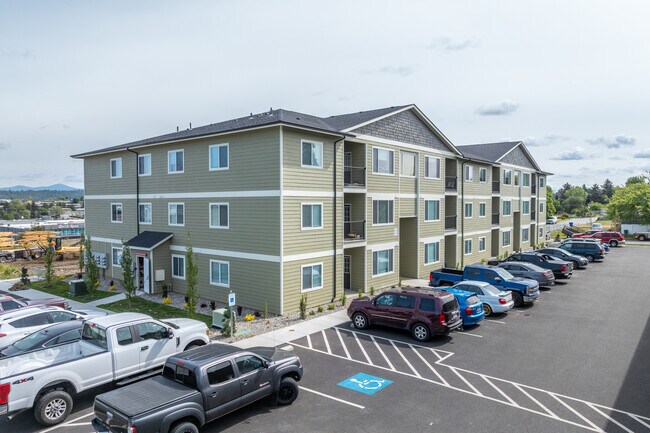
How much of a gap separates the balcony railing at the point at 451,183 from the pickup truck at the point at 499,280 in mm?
10586

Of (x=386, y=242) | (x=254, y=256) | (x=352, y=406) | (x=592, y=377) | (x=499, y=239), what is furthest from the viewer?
(x=499, y=239)

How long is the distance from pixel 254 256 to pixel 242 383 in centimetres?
1146

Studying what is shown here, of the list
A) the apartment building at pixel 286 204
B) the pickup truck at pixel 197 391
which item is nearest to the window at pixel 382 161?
the apartment building at pixel 286 204

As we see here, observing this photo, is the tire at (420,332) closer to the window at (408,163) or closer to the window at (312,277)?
the window at (312,277)

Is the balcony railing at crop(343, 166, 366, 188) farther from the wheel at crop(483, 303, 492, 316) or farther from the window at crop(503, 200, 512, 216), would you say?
the window at crop(503, 200, 512, 216)

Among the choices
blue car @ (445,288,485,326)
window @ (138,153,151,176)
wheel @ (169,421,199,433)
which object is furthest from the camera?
window @ (138,153,151,176)

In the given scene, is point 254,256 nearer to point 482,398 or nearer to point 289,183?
point 289,183

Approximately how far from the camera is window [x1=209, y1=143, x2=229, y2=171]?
22.9m

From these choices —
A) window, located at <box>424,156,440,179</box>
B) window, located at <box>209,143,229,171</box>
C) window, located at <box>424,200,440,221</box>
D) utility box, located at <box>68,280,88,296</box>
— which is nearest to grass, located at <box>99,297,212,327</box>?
utility box, located at <box>68,280,88,296</box>

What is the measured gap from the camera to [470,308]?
18125 mm

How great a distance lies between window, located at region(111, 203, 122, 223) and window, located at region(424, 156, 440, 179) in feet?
71.1

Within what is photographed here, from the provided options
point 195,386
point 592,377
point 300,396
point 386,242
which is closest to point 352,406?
point 300,396

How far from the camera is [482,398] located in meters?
11.7

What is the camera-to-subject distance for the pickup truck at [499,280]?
2220 cm
